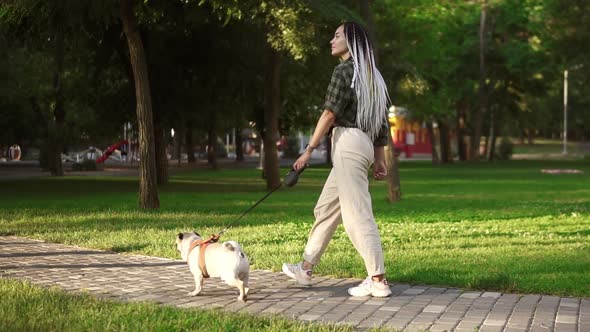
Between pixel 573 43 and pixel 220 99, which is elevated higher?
pixel 573 43

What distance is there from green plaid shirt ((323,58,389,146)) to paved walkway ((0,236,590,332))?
4.71 ft

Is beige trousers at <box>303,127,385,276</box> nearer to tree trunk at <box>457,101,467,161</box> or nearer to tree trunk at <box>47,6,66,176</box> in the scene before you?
tree trunk at <box>47,6,66,176</box>

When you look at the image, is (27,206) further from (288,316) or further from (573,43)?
(573,43)

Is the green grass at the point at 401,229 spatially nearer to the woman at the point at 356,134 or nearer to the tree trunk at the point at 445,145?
the woman at the point at 356,134

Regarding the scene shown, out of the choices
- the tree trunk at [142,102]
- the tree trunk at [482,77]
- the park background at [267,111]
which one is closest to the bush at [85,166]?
the park background at [267,111]

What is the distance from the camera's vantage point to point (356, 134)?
7.23 metres

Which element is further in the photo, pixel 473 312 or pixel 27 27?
pixel 27 27

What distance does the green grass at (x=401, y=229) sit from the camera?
27.9 feet

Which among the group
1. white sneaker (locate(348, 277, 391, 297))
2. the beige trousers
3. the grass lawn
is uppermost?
the beige trousers

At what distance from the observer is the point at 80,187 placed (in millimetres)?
28016

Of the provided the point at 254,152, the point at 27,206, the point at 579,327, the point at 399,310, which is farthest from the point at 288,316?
the point at 254,152

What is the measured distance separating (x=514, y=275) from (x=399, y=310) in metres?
2.00

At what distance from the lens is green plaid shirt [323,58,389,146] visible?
7133 millimetres

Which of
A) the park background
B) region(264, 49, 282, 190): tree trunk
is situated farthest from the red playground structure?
region(264, 49, 282, 190): tree trunk
